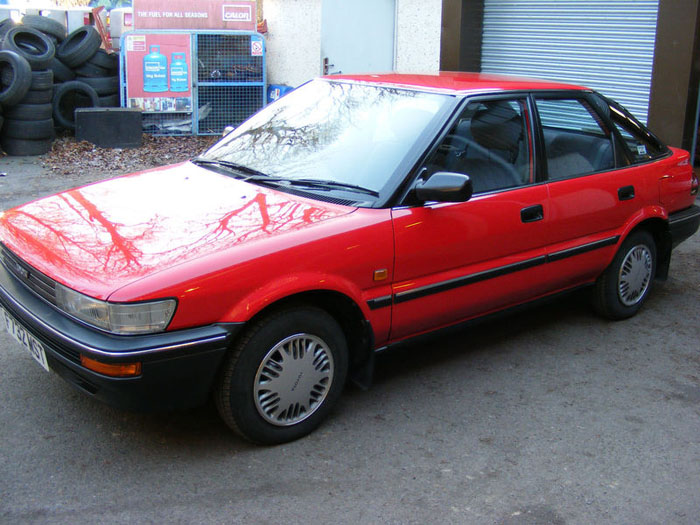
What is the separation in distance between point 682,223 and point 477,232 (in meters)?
2.12

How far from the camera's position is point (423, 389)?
412 cm

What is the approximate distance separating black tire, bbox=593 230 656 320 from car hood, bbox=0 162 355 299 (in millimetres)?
2187

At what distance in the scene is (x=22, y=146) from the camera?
417 inches

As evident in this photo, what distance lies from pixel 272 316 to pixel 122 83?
9996 mm

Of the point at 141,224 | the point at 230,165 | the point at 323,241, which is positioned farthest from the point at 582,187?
the point at 141,224

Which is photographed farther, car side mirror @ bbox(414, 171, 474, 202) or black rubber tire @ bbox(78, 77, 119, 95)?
black rubber tire @ bbox(78, 77, 119, 95)

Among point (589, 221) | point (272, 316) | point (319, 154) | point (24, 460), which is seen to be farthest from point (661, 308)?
point (24, 460)

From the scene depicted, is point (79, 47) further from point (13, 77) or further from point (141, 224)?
point (141, 224)

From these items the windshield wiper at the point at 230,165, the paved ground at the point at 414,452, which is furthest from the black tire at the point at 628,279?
the windshield wiper at the point at 230,165

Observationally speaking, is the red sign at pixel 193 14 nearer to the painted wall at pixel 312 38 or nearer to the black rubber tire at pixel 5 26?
the painted wall at pixel 312 38

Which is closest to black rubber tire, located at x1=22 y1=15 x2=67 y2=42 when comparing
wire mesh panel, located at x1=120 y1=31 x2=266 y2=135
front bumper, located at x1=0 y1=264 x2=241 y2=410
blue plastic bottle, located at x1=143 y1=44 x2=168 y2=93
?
wire mesh panel, located at x1=120 y1=31 x2=266 y2=135

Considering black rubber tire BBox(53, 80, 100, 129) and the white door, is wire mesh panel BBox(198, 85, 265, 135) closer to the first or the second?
the white door

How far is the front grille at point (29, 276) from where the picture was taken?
3262 millimetres

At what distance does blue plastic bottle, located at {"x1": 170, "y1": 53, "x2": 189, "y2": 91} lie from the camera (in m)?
12.2
